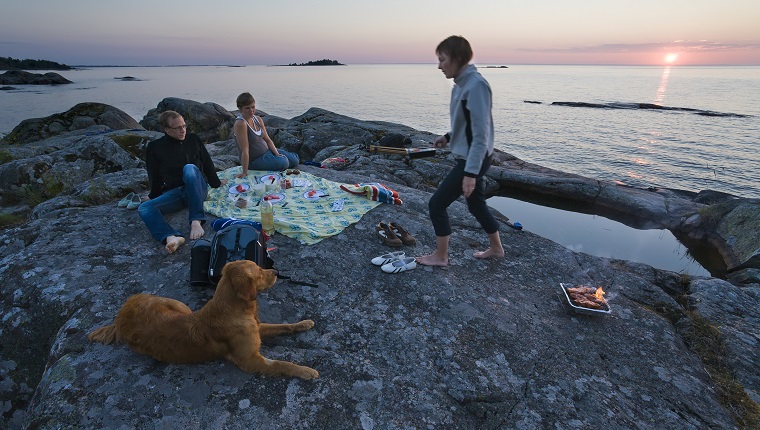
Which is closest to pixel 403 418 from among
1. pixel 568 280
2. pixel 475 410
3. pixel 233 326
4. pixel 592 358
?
pixel 475 410

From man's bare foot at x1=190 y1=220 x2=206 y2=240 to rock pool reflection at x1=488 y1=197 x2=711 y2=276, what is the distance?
382 inches

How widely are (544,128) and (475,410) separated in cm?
3667

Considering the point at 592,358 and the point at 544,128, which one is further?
the point at 544,128

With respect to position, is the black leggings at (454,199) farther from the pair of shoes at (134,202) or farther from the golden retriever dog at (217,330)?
the pair of shoes at (134,202)

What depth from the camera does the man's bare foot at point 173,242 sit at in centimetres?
542

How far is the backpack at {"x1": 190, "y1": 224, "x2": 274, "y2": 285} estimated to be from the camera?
4.61 meters

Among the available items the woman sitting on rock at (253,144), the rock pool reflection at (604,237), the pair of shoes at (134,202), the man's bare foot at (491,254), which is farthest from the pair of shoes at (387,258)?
the rock pool reflection at (604,237)

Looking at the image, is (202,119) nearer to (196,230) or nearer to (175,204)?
(175,204)

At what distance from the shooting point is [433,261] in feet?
18.3

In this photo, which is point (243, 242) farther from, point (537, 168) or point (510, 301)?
point (537, 168)

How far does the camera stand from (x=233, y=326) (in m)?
3.36

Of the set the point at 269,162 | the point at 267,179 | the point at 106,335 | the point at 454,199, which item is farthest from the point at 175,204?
the point at 454,199

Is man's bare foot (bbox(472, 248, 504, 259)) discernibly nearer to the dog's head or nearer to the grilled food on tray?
the grilled food on tray

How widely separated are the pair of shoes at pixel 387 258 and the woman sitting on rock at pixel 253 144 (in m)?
4.50
